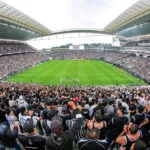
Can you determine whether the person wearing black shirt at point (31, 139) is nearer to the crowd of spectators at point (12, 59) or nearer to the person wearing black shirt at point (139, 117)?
the person wearing black shirt at point (139, 117)

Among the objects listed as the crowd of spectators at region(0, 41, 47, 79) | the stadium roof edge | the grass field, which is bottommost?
the grass field

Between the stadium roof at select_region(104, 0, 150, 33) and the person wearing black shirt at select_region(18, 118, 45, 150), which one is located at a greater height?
the stadium roof at select_region(104, 0, 150, 33)

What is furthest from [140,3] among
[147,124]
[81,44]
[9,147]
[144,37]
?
[81,44]

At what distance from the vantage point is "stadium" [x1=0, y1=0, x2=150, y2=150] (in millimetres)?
6160

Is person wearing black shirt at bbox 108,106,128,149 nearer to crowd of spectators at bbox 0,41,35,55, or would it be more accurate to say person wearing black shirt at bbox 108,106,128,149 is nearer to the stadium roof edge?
the stadium roof edge

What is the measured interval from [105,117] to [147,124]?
1552 mm

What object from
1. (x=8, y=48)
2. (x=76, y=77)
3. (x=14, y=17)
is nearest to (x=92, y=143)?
(x=76, y=77)

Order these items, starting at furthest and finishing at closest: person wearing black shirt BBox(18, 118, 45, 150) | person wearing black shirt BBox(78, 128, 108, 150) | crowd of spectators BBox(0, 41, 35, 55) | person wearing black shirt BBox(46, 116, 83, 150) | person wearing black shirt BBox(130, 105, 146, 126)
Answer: crowd of spectators BBox(0, 41, 35, 55) → person wearing black shirt BBox(130, 105, 146, 126) → person wearing black shirt BBox(18, 118, 45, 150) → person wearing black shirt BBox(78, 128, 108, 150) → person wearing black shirt BBox(46, 116, 83, 150)

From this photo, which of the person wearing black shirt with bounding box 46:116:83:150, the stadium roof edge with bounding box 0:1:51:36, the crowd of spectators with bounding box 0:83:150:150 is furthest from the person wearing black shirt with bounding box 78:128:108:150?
the stadium roof edge with bounding box 0:1:51:36

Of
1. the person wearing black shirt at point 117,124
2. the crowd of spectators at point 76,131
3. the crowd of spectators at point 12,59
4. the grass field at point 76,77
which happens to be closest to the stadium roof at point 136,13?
the grass field at point 76,77

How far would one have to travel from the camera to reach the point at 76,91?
70.0ft

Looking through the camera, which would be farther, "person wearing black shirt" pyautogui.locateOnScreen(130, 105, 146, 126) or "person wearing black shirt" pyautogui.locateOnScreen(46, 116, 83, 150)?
"person wearing black shirt" pyautogui.locateOnScreen(130, 105, 146, 126)

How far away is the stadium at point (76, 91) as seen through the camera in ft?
20.2

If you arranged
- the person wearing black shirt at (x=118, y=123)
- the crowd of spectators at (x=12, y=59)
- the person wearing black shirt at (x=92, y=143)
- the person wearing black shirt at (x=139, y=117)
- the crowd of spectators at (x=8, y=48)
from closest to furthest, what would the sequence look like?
1. the person wearing black shirt at (x=92, y=143)
2. the person wearing black shirt at (x=118, y=123)
3. the person wearing black shirt at (x=139, y=117)
4. the crowd of spectators at (x=12, y=59)
5. the crowd of spectators at (x=8, y=48)
